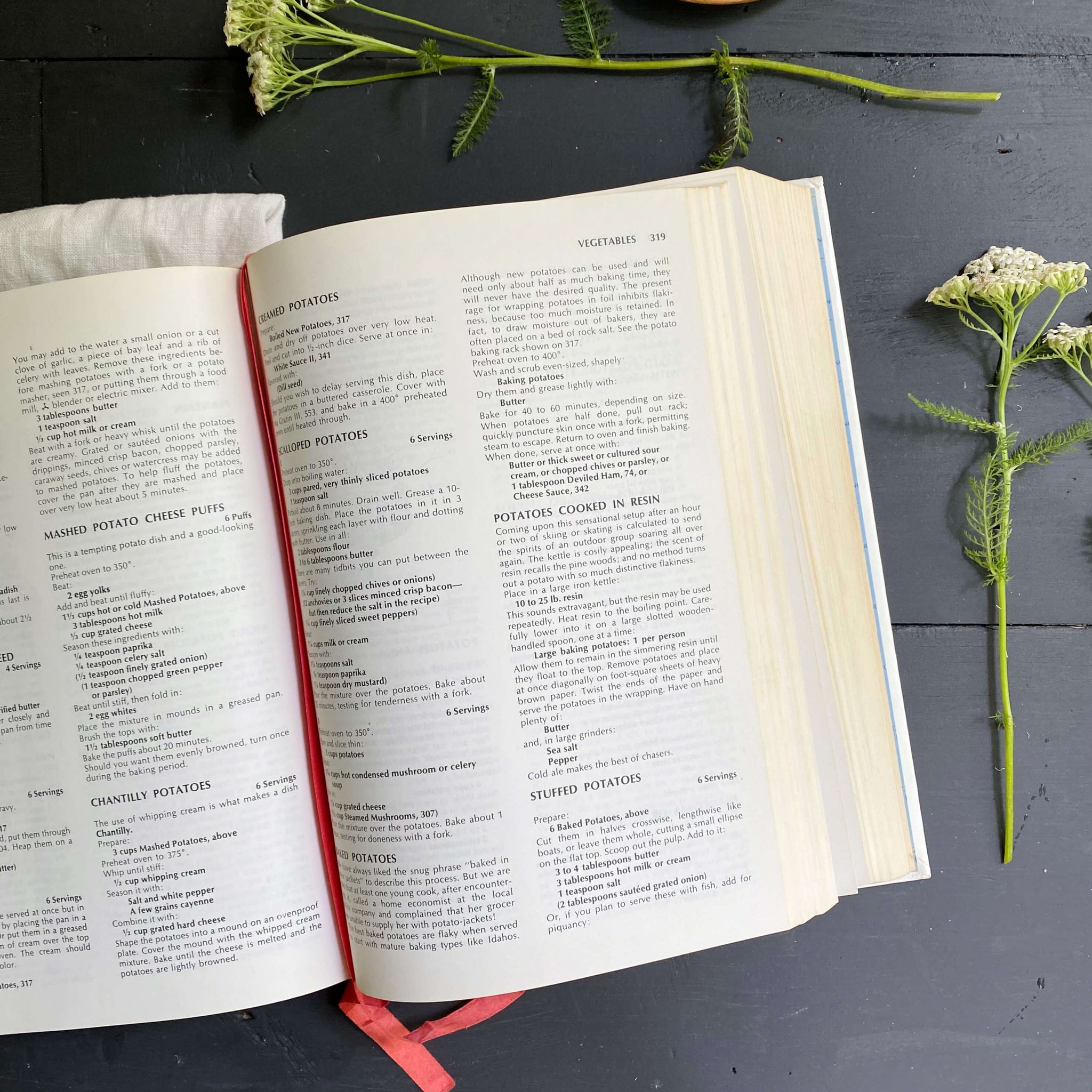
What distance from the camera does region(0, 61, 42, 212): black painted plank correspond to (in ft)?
1.55

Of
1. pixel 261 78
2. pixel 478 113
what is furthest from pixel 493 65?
pixel 261 78

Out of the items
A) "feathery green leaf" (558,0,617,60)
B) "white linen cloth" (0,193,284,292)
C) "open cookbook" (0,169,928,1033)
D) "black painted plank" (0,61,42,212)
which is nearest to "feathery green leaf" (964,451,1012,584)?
"open cookbook" (0,169,928,1033)

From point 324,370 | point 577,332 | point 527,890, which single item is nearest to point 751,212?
point 577,332

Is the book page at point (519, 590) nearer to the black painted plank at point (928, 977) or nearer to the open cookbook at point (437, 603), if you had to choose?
the open cookbook at point (437, 603)

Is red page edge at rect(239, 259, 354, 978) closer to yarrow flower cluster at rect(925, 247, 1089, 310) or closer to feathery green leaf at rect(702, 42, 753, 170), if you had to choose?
feathery green leaf at rect(702, 42, 753, 170)

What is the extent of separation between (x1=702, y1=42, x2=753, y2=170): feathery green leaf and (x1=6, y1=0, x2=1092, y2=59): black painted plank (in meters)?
0.02

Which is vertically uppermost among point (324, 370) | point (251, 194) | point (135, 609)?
point (251, 194)

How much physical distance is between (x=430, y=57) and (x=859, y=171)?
0.86ft

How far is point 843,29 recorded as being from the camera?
1.57ft

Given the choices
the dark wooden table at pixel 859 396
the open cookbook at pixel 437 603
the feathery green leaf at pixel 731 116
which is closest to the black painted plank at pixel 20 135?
the dark wooden table at pixel 859 396

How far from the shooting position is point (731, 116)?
47 cm

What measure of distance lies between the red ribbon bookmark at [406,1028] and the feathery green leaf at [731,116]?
1.68 feet

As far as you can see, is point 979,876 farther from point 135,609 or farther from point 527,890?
point 135,609

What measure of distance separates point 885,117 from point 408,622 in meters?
0.41
